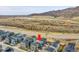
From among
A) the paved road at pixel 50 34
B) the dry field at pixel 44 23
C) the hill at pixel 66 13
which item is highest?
the hill at pixel 66 13

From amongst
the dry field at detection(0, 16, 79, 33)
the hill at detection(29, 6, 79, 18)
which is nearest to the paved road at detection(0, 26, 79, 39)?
the dry field at detection(0, 16, 79, 33)

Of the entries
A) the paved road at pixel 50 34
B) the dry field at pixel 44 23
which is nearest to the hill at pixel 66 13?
the dry field at pixel 44 23

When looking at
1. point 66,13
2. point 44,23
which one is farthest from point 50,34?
point 66,13

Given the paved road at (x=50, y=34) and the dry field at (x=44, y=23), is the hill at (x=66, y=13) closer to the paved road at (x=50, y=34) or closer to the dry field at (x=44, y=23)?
the dry field at (x=44, y=23)

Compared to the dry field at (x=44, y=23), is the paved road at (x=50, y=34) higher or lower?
lower

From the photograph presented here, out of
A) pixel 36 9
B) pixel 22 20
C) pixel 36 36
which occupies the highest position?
pixel 36 9

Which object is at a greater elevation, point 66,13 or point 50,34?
point 66,13

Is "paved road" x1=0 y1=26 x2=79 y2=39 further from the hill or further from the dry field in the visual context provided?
the hill

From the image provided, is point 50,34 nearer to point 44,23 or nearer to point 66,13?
point 44,23
